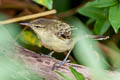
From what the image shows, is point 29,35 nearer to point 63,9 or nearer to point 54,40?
point 54,40

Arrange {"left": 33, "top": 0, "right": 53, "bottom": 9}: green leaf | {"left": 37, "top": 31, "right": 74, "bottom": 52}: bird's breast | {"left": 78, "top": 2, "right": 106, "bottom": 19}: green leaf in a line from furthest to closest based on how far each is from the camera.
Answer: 1. {"left": 78, "top": 2, "right": 106, "bottom": 19}: green leaf
2. {"left": 37, "top": 31, "right": 74, "bottom": 52}: bird's breast
3. {"left": 33, "top": 0, "right": 53, "bottom": 9}: green leaf

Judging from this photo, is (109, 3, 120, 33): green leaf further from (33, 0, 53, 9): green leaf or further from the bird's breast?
(33, 0, 53, 9): green leaf

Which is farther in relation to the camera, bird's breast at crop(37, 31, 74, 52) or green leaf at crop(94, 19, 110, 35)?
green leaf at crop(94, 19, 110, 35)

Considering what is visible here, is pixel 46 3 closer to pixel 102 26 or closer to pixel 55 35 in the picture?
pixel 55 35

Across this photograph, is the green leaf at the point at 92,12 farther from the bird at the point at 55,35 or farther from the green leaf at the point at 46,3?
the green leaf at the point at 46,3

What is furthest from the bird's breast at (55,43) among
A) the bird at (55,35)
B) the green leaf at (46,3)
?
the green leaf at (46,3)

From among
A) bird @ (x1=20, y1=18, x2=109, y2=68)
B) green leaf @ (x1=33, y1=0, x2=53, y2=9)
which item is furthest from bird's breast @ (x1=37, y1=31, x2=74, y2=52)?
green leaf @ (x1=33, y1=0, x2=53, y2=9)

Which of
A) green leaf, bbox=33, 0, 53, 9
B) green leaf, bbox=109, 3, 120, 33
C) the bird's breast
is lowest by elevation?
the bird's breast
